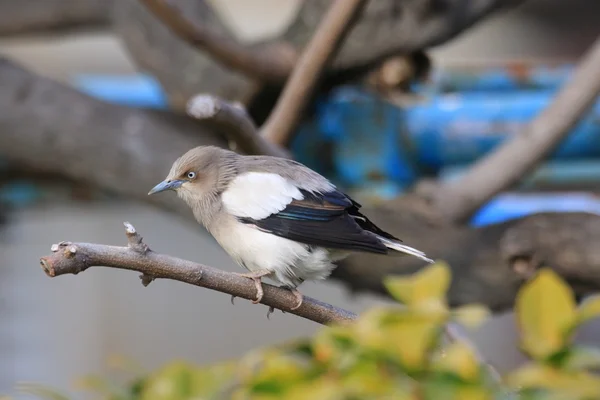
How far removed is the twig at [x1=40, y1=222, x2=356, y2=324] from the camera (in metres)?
1.20

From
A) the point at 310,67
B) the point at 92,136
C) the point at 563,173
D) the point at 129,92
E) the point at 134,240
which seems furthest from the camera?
the point at 129,92

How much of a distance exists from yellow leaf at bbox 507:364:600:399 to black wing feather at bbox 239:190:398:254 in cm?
94

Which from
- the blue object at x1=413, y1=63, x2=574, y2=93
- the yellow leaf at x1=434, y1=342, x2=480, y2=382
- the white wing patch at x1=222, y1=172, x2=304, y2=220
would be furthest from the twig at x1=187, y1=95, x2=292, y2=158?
the yellow leaf at x1=434, y1=342, x2=480, y2=382

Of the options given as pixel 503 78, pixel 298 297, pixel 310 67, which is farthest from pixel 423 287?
pixel 503 78

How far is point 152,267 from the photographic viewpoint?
1274mm

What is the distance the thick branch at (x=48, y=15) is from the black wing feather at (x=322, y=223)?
1784 mm

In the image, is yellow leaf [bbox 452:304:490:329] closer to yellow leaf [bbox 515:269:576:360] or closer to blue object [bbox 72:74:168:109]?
yellow leaf [bbox 515:269:576:360]

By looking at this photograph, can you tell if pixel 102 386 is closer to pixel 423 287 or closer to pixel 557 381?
pixel 423 287

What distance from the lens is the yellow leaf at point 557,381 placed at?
0.67 meters

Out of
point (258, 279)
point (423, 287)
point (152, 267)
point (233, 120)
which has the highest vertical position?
point (233, 120)

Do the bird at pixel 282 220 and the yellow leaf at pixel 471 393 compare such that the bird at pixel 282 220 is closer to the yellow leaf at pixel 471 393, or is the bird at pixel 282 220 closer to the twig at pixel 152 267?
the twig at pixel 152 267

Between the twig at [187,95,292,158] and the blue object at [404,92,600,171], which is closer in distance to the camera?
the twig at [187,95,292,158]

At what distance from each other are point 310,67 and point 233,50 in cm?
30

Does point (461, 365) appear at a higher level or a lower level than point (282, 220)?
lower
